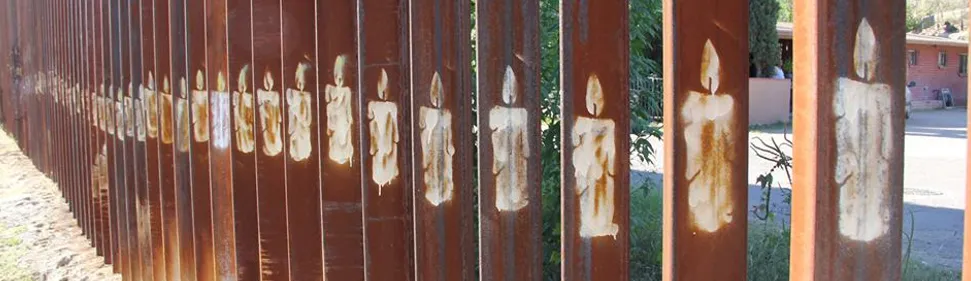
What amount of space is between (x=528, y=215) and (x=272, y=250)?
110 cm

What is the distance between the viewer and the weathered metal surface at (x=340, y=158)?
91.8 inches

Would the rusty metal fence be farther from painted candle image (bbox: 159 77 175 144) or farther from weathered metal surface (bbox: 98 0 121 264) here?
weathered metal surface (bbox: 98 0 121 264)

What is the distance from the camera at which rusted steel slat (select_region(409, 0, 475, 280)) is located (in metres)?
1.98

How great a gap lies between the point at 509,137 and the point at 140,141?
2.73 m

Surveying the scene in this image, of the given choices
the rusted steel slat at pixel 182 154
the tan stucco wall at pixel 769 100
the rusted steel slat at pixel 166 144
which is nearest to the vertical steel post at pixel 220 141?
the rusted steel slat at pixel 182 154

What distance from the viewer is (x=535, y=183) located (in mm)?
1815

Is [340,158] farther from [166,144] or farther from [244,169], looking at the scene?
[166,144]

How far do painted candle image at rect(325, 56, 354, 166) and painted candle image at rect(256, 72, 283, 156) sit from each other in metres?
0.29

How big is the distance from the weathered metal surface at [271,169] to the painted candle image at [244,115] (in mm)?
117

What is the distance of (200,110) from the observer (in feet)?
10.5

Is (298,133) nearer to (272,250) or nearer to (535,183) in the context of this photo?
(272,250)

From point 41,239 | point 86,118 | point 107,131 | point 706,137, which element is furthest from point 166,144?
point 41,239

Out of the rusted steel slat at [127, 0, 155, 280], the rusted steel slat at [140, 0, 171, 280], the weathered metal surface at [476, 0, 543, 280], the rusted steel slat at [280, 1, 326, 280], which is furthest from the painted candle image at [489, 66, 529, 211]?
the rusted steel slat at [127, 0, 155, 280]

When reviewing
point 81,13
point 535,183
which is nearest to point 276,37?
point 535,183
